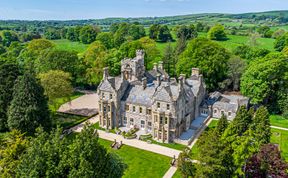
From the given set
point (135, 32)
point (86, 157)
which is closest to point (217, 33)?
point (135, 32)

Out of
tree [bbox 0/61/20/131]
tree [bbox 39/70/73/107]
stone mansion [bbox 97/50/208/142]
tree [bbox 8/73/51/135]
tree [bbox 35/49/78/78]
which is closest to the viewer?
tree [bbox 8/73/51/135]

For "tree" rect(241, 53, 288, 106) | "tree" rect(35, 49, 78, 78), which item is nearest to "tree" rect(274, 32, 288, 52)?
"tree" rect(241, 53, 288, 106)

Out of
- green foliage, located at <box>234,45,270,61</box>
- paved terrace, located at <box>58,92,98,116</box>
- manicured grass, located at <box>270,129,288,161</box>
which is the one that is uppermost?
green foliage, located at <box>234,45,270,61</box>

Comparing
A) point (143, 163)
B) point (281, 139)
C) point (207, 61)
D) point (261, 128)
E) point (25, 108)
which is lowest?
point (143, 163)

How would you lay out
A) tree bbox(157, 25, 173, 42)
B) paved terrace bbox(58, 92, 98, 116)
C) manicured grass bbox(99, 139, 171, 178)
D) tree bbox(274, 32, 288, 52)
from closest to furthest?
manicured grass bbox(99, 139, 171, 178) < paved terrace bbox(58, 92, 98, 116) < tree bbox(274, 32, 288, 52) < tree bbox(157, 25, 173, 42)

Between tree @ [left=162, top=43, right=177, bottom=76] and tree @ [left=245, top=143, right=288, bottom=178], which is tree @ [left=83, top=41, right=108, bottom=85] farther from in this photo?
tree @ [left=245, top=143, right=288, bottom=178]

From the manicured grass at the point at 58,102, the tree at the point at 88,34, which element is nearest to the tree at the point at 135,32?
the tree at the point at 88,34

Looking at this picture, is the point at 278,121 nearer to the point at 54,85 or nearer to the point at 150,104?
the point at 150,104
